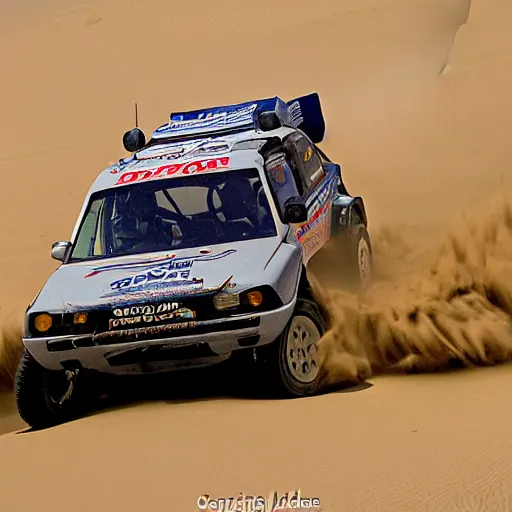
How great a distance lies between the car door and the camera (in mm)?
8938

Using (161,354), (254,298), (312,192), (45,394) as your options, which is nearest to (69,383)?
(45,394)

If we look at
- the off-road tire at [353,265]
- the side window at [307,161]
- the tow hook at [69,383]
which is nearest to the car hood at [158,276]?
the tow hook at [69,383]

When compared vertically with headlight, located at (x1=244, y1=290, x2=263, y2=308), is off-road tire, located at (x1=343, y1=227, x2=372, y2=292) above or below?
below

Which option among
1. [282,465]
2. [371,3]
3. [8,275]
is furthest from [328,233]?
[371,3]

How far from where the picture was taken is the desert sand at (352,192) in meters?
6.02

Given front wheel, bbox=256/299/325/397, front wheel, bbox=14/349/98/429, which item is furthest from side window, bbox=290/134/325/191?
front wheel, bbox=14/349/98/429

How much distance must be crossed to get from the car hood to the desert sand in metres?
0.70

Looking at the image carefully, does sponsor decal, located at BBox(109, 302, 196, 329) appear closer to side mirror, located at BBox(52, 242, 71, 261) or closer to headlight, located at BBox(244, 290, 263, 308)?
headlight, located at BBox(244, 290, 263, 308)

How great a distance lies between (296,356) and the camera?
7.68 meters

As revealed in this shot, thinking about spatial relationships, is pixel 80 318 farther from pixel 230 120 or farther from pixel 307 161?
pixel 230 120

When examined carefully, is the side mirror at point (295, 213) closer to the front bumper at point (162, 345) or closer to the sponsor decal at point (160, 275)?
the sponsor decal at point (160, 275)

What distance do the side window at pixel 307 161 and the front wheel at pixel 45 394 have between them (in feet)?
8.01

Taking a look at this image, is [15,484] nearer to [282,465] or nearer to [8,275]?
[282,465]

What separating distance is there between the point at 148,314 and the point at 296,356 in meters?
0.95
